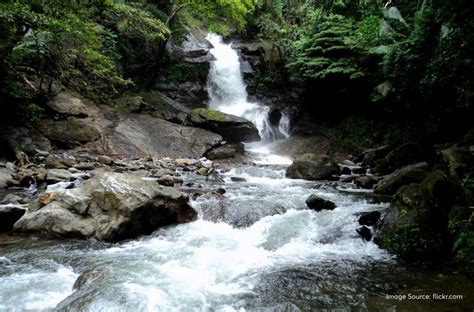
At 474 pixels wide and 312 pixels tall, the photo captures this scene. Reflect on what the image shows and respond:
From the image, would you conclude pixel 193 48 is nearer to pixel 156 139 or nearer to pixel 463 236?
pixel 156 139

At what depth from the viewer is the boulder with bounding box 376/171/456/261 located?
4953 millimetres

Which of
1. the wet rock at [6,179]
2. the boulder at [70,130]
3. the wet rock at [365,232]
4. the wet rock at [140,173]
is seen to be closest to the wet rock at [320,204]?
the wet rock at [365,232]

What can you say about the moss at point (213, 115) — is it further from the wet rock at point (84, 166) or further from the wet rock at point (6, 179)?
the wet rock at point (6, 179)

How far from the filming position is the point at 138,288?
3867mm

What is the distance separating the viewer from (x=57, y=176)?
8.48 metres

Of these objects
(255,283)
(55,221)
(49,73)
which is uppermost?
(49,73)

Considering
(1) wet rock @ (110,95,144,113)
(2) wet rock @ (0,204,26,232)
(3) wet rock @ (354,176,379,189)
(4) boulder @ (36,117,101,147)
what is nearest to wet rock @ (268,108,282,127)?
(1) wet rock @ (110,95,144,113)

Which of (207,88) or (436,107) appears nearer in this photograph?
(436,107)

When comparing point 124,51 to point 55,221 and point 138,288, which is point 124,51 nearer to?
point 55,221

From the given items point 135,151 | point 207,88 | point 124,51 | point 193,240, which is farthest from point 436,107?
point 124,51

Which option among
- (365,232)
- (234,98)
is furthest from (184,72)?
(365,232)

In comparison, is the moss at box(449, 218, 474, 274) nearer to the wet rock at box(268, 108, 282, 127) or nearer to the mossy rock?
the mossy rock

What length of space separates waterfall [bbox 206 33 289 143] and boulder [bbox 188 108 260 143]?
2799 mm

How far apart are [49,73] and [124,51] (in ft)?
21.5
